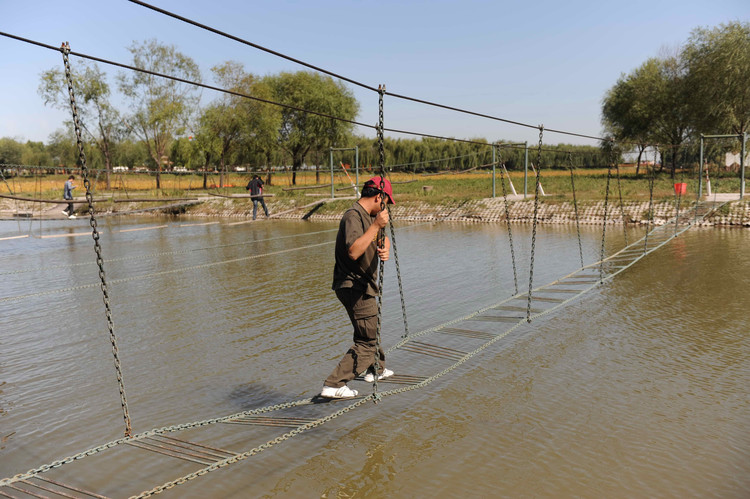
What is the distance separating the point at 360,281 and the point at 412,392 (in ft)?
5.16

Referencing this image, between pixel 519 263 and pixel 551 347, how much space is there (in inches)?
246

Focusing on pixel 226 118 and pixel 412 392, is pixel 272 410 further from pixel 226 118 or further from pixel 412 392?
pixel 226 118

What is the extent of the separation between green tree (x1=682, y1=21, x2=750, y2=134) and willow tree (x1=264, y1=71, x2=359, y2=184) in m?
25.2

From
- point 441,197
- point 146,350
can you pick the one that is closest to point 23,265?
point 146,350

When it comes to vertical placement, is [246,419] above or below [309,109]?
below

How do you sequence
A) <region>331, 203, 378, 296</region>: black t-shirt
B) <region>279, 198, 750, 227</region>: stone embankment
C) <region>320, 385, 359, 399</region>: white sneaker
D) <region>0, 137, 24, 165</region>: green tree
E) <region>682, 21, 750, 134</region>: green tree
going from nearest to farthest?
<region>331, 203, 378, 296</region>: black t-shirt → <region>320, 385, 359, 399</region>: white sneaker → <region>279, 198, 750, 227</region>: stone embankment → <region>682, 21, 750, 134</region>: green tree → <region>0, 137, 24, 165</region>: green tree

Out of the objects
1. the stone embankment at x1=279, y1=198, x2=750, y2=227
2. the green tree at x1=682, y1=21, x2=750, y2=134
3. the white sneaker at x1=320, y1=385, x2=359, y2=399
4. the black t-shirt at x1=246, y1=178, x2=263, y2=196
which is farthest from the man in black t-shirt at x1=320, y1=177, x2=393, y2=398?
the green tree at x1=682, y1=21, x2=750, y2=134

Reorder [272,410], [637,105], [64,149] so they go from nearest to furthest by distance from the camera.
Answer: [272,410] → [637,105] → [64,149]

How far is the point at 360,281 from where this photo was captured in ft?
14.6

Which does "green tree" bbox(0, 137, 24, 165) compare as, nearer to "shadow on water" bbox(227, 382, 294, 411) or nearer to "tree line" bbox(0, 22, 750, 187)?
"tree line" bbox(0, 22, 750, 187)

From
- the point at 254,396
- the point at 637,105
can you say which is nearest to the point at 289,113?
the point at 637,105

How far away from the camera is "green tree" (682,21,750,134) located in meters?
28.8

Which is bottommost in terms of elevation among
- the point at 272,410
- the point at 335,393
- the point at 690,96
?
the point at 272,410

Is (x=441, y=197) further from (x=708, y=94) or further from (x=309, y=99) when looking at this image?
(x=309, y=99)
